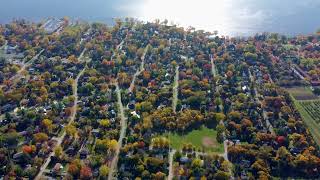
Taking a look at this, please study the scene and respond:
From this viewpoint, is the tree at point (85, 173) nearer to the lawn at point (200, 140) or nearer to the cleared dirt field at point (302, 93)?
the lawn at point (200, 140)

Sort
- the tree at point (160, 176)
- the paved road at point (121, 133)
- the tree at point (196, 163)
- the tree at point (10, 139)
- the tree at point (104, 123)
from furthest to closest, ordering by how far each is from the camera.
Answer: the tree at point (104, 123) < the tree at point (10, 139) < the tree at point (196, 163) < the paved road at point (121, 133) < the tree at point (160, 176)

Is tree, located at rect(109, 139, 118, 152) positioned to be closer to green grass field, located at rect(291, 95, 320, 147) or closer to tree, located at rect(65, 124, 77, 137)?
tree, located at rect(65, 124, 77, 137)

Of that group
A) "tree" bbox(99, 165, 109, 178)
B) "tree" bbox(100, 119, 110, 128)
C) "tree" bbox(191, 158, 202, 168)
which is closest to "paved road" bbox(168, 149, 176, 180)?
"tree" bbox(191, 158, 202, 168)

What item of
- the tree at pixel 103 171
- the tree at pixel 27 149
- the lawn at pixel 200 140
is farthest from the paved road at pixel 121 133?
the tree at pixel 27 149

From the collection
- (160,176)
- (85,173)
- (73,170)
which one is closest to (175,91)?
(160,176)

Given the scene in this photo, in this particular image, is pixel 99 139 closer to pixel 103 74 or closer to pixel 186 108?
pixel 186 108

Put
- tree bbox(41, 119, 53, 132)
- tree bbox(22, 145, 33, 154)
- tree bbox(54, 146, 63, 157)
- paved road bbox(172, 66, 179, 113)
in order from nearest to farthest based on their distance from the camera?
tree bbox(54, 146, 63, 157) < tree bbox(22, 145, 33, 154) < tree bbox(41, 119, 53, 132) < paved road bbox(172, 66, 179, 113)
